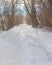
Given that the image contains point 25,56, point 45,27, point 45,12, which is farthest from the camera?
point 45,27

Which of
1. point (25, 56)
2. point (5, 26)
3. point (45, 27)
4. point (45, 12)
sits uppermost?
point (25, 56)

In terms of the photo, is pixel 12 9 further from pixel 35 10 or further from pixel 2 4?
pixel 35 10

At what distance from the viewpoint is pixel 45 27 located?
1650 cm

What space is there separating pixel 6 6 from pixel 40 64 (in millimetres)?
16543

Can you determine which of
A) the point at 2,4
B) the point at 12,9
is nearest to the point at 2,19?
the point at 2,4

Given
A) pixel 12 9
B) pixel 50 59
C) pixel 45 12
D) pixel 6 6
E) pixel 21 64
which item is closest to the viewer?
pixel 21 64

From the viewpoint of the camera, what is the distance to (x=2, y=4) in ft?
68.0

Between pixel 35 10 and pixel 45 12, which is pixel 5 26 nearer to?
pixel 35 10

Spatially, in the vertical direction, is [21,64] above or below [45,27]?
above

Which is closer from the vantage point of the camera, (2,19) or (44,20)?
(44,20)

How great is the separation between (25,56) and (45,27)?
10532 mm

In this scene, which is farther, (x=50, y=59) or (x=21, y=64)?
(x=50, y=59)

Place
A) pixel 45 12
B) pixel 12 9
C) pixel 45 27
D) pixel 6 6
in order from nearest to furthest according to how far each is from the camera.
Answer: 1. pixel 45 12
2. pixel 45 27
3. pixel 6 6
4. pixel 12 9

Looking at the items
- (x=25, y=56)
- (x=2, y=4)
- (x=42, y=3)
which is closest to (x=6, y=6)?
(x=2, y=4)
